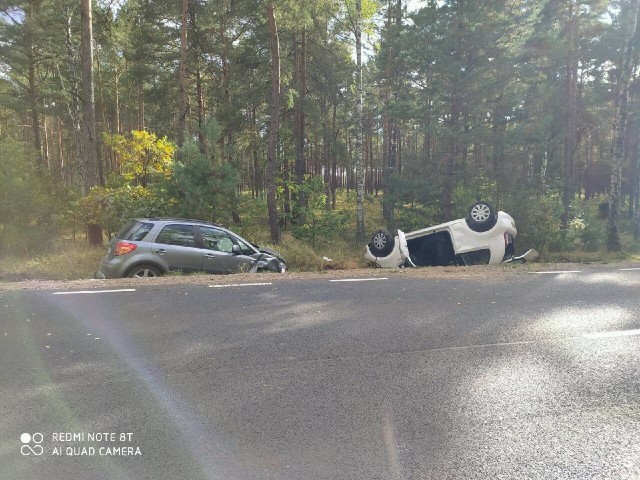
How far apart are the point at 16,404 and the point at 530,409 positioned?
4.07 m

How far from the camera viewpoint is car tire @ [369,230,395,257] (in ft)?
43.2

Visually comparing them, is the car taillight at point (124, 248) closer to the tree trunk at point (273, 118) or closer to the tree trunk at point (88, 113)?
the tree trunk at point (88, 113)

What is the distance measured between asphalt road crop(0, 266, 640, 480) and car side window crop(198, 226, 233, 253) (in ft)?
12.1

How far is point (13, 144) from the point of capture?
707 inches

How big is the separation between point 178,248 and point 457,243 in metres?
7.49

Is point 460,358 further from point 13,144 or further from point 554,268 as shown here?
point 13,144

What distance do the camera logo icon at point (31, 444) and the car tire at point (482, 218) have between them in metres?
11.2

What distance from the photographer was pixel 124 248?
923 cm

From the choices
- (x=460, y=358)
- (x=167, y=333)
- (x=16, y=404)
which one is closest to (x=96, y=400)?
(x=16, y=404)

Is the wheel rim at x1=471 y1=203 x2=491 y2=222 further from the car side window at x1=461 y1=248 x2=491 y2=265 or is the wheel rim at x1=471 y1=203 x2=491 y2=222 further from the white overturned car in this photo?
the car side window at x1=461 y1=248 x2=491 y2=265

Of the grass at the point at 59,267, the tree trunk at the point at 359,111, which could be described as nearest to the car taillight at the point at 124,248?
the grass at the point at 59,267

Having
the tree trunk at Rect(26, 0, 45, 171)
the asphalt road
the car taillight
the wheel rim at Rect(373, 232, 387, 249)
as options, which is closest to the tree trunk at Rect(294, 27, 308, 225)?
the wheel rim at Rect(373, 232, 387, 249)

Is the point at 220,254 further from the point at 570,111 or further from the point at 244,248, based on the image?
the point at 570,111

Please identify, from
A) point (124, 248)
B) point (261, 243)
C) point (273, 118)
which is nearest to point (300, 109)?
point (273, 118)
